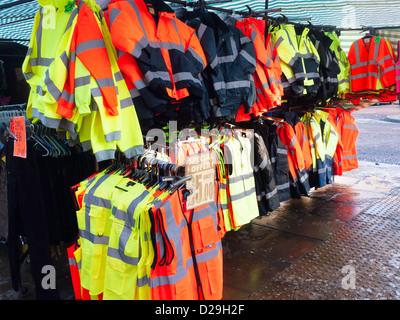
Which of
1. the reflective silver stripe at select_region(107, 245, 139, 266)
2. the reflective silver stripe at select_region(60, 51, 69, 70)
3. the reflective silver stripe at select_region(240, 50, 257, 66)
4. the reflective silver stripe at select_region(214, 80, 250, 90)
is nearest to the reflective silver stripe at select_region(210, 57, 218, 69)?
the reflective silver stripe at select_region(214, 80, 250, 90)

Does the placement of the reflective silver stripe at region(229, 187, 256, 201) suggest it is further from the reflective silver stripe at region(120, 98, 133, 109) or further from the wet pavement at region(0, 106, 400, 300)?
the reflective silver stripe at region(120, 98, 133, 109)

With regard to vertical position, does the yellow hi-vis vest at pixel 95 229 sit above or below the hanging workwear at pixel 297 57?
below

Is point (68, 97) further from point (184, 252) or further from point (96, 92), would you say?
point (184, 252)

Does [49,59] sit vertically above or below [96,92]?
above

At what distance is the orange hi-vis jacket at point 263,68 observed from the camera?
12.2 ft

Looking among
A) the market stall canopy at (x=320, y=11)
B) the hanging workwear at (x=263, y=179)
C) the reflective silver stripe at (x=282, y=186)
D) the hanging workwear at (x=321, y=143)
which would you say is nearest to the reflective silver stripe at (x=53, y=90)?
the market stall canopy at (x=320, y=11)

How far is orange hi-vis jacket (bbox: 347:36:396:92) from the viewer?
18.1 feet

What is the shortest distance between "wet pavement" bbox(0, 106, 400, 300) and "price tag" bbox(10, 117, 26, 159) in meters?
1.44

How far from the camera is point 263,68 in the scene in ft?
12.4

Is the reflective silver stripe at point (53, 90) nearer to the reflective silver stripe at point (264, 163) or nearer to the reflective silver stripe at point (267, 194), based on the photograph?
the reflective silver stripe at point (264, 163)

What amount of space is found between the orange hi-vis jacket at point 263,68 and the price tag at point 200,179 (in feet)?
5.52

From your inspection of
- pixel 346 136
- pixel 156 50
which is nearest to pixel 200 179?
pixel 156 50

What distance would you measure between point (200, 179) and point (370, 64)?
4.70 metres
